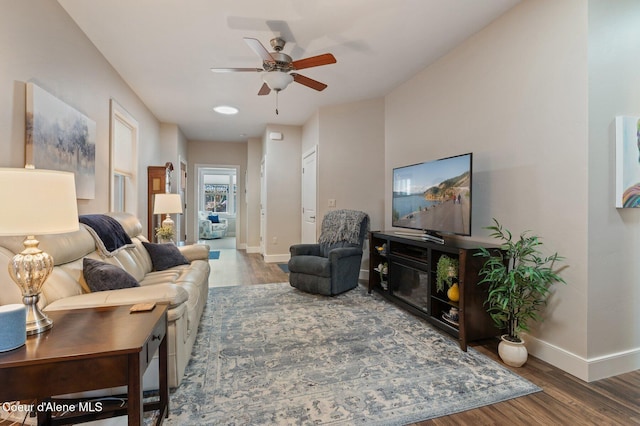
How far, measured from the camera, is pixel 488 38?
8.71ft

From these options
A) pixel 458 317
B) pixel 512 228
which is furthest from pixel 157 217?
pixel 512 228

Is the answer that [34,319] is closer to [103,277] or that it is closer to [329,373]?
[103,277]

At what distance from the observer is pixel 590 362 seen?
1.95m

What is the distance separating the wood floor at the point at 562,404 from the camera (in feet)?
5.18

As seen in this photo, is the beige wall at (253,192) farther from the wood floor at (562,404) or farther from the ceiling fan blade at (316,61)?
the wood floor at (562,404)

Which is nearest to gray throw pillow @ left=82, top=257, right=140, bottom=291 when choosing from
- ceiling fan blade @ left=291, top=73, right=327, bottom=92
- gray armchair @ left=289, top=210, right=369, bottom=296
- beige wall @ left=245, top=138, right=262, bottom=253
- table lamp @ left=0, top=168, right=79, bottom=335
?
table lamp @ left=0, top=168, right=79, bottom=335

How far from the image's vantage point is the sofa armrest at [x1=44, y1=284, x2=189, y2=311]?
1555mm

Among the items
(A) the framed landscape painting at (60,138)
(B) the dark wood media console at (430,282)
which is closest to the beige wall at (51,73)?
(A) the framed landscape painting at (60,138)

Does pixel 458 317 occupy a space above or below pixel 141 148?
below

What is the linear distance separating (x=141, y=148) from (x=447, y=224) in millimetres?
4313

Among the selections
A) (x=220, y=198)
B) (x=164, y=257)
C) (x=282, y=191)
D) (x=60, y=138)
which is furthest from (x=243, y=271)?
(x=220, y=198)

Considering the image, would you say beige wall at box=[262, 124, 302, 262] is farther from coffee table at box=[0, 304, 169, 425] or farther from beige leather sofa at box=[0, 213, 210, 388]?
coffee table at box=[0, 304, 169, 425]

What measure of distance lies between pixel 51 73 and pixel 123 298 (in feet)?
6.13

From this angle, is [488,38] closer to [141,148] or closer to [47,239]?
[47,239]
